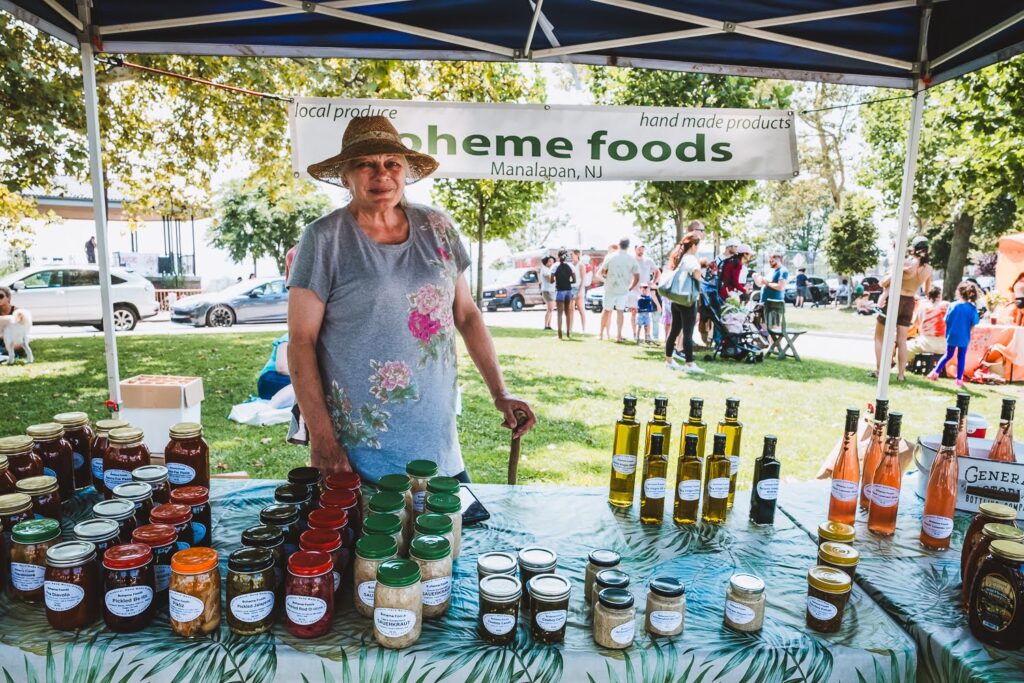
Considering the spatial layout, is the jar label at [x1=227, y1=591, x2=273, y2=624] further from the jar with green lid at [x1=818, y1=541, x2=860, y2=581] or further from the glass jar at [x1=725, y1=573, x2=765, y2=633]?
the jar with green lid at [x1=818, y1=541, x2=860, y2=581]

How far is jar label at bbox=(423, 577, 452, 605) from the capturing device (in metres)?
1.22

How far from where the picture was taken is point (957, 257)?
1659 centimetres

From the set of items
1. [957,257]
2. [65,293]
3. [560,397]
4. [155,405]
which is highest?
[957,257]

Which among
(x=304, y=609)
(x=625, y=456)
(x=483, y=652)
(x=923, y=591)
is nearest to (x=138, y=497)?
(x=304, y=609)

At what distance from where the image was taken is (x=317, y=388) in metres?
1.93

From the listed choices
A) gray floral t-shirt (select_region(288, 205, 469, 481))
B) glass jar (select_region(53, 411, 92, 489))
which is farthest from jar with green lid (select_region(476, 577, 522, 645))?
glass jar (select_region(53, 411, 92, 489))

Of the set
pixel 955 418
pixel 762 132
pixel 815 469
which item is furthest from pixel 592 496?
→ pixel 815 469

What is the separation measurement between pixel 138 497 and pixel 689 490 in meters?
1.35

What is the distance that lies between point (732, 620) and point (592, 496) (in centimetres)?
71

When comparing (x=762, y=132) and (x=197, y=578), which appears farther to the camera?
(x=762, y=132)

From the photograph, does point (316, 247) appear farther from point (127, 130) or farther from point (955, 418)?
point (127, 130)

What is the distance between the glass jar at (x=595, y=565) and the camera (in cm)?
131

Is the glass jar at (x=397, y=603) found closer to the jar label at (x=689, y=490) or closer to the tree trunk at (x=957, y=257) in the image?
the jar label at (x=689, y=490)

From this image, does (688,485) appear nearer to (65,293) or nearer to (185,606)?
(185,606)
